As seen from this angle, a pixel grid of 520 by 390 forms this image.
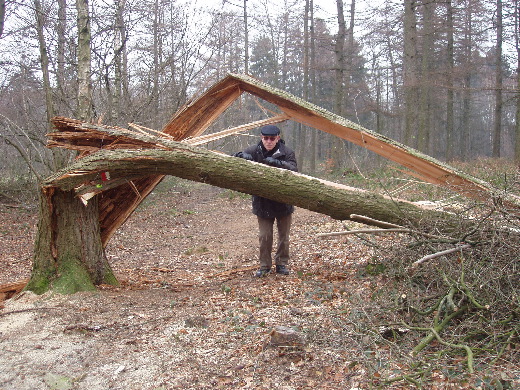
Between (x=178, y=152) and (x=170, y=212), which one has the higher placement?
(x=178, y=152)

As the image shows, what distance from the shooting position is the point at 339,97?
19531 millimetres

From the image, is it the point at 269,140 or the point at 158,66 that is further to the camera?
the point at 158,66

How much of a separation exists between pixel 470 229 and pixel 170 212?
35.0ft

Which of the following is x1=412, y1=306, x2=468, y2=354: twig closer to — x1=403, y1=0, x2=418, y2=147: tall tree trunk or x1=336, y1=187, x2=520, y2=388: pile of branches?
x1=336, y1=187, x2=520, y2=388: pile of branches

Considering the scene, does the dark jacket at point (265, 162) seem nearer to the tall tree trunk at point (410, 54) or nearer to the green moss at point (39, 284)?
the green moss at point (39, 284)

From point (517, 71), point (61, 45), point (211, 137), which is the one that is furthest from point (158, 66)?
point (517, 71)

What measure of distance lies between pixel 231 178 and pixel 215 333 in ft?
5.57

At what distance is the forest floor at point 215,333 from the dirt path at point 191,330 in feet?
0.04

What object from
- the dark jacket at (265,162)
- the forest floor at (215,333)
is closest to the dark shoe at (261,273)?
the forest floor at (215,333)

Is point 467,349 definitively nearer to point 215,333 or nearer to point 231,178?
point 215,333

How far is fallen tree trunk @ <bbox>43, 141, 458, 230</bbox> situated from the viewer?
463cm

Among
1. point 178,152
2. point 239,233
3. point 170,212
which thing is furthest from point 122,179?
point 170,212

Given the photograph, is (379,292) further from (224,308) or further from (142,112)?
(142,112)

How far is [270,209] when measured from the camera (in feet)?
17.9
